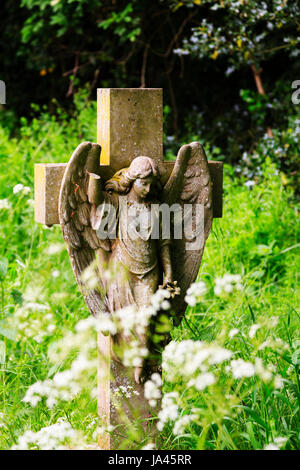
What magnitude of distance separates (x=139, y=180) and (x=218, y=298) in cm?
167

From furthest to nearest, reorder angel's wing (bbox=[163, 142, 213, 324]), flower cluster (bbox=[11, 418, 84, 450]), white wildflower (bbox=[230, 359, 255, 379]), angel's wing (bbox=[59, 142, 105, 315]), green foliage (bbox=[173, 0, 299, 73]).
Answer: green foliage (bbox=[173, 0, 299, 73]), angel's wing (bbox=[163, 142, 213, 324]), angel's wing (bbox=[59, 142, 105, 315]), flower cluster (bbox=[11, 418, 84, 450]), white wildflower (bbox=[230, 359, 255, 379])

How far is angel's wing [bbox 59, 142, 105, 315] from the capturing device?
7.57 ft

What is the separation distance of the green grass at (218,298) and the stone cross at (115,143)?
0.22 m

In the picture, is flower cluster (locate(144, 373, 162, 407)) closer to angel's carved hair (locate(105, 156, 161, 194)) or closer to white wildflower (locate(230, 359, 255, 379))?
white wildflower (locate(230, 359, 255, 379))

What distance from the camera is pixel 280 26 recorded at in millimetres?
4719

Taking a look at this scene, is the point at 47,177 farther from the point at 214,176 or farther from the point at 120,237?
the point at 214,176

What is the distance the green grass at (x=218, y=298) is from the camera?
2.33 meters

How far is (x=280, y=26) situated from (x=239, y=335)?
9.39 feet

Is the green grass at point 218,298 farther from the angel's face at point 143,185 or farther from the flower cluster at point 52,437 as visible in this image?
the angel's face at point 143,185

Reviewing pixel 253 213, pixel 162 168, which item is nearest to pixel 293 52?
pixel 253 213

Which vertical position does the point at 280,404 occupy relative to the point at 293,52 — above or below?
below

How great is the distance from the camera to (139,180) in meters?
2.33

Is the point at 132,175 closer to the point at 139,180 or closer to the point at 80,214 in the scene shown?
the point at 139,180

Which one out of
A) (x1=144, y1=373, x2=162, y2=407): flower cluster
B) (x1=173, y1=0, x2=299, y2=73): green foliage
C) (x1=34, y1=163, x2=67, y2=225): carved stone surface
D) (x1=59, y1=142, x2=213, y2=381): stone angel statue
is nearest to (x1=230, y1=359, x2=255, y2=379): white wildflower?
(x1=144, y1=373, x2=162, y2=407): flower cluster
